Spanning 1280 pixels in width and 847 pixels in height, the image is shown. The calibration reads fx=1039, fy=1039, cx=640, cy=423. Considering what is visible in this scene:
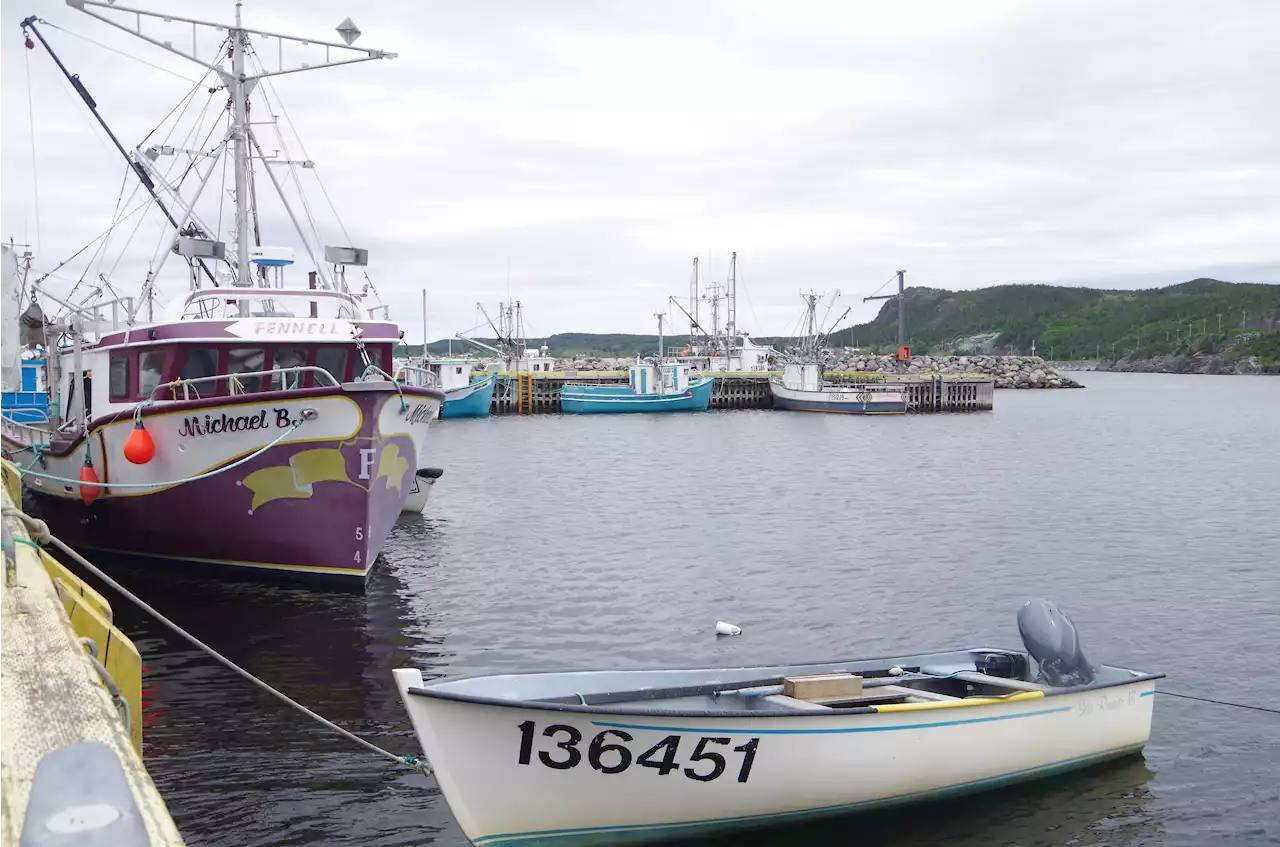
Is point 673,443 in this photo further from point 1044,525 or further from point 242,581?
point 242,581

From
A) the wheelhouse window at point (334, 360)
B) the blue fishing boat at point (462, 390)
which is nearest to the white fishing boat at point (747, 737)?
the wheelhouse window at point (334, 360)

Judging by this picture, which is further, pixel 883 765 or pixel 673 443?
pixel 673 443

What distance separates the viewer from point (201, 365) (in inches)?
754

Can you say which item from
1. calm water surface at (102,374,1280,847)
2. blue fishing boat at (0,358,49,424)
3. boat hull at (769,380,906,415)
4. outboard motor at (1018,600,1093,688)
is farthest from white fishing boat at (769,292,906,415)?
outboard motor at (1018,600,1093,688)

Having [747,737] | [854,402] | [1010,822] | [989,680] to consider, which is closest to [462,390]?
[854,402]

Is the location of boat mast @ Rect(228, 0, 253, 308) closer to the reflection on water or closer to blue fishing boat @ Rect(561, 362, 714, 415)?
the reflection on water

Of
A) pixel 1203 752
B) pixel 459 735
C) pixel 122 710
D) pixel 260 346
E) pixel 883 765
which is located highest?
pixel 260 346

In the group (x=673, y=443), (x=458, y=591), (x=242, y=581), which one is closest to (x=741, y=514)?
(x=458, y=591)

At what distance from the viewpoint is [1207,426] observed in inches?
3073

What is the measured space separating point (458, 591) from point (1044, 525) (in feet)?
58.7

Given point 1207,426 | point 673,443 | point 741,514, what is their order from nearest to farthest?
point 741,514
point 673,443
point 1207,426

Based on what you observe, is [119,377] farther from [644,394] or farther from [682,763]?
[644,394]

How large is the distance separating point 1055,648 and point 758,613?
27.2 feet

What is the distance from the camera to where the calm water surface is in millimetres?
10977
